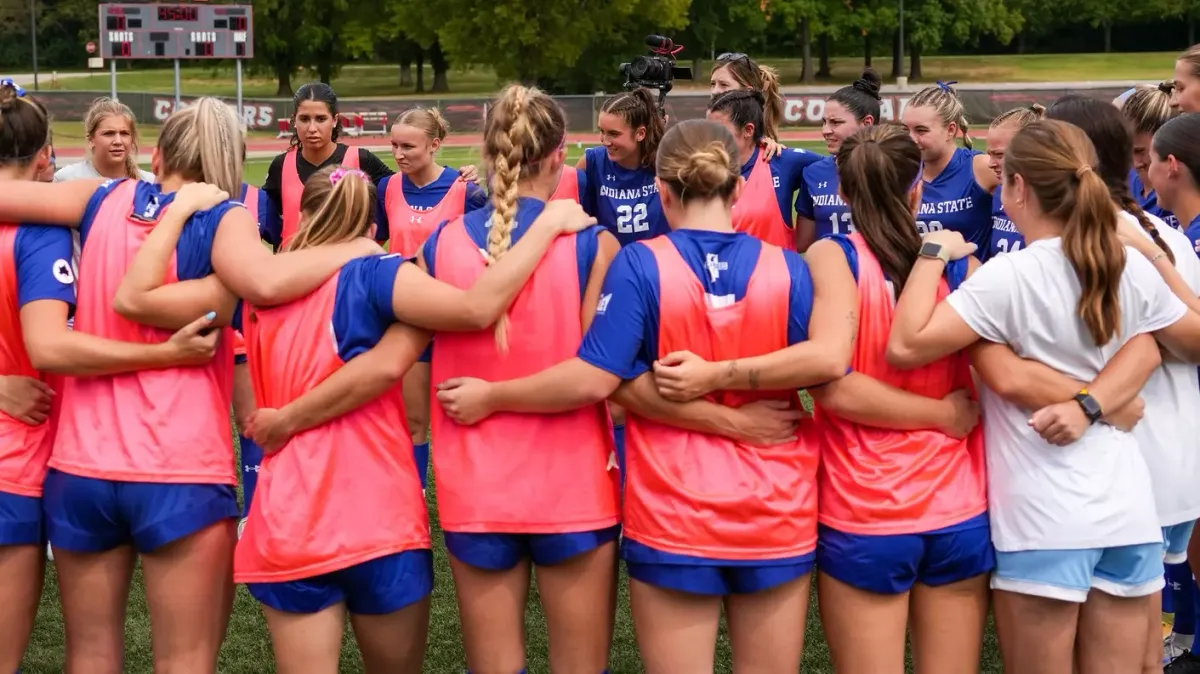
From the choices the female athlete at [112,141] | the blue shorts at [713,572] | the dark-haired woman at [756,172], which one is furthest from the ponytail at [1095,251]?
the female athlete at [112,141]

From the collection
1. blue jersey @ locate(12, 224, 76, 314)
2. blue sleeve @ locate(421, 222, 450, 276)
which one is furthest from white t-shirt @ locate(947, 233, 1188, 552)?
blue jersey @ locate(12, 224, 76, 314)

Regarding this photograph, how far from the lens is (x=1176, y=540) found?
4.01 m

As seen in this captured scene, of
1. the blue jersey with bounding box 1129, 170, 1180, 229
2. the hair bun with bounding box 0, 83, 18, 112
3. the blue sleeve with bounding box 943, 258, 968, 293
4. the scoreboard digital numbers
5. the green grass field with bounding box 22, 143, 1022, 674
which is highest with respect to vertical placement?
the scoreboard digital numbers

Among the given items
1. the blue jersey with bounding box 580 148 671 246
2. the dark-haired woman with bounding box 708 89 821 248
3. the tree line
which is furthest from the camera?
the tree line

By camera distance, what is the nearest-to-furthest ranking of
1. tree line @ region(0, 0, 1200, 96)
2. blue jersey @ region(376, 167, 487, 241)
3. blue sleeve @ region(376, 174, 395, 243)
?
blue jersey @ region(376, 167, 487, 241) < blue sleeve @ region(376, 174, 395, 243) < tree line @ region(0, 0, 1200, 96)

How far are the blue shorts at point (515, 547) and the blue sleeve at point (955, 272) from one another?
1.20 meters

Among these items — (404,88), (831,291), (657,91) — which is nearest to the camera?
(831,291)

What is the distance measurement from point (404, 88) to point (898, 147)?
190 feet

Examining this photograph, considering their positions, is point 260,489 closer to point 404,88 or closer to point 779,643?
point 779,643

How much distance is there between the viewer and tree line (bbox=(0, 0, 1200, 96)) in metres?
46.8

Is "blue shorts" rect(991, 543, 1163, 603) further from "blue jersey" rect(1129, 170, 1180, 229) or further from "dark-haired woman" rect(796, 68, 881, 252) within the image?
"dark-haired woman" rect(796, 68, 881, 252)

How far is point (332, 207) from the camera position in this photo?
11.9ft

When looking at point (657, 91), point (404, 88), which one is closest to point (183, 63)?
point (404, 88)

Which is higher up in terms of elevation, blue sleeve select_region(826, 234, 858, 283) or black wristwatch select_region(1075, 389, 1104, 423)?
blue sleeve select_region(826, 234, 858, 283)
